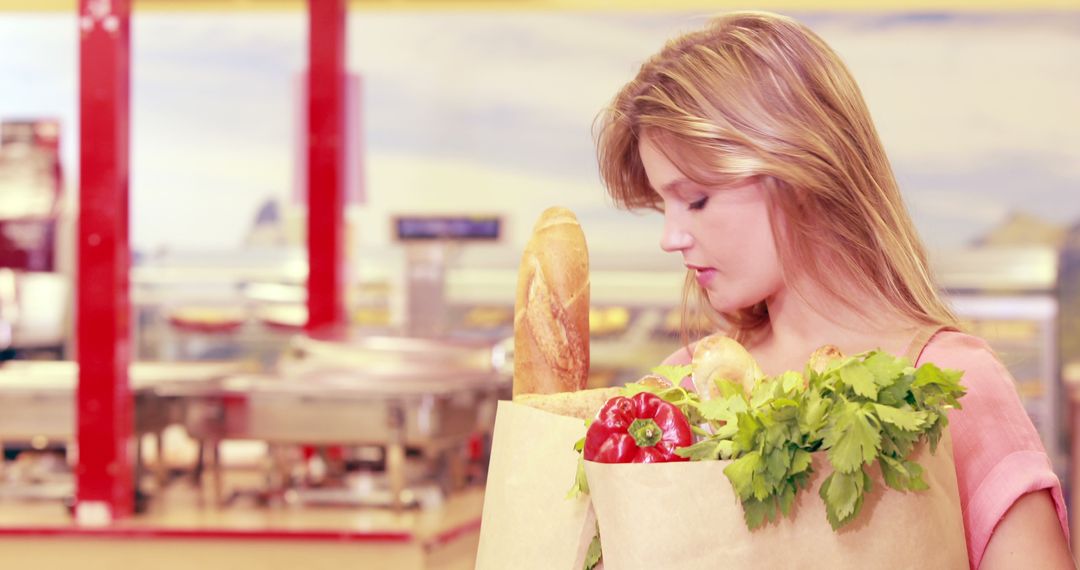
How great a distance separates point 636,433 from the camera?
1.09 metres

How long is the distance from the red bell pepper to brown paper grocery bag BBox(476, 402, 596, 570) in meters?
0.07

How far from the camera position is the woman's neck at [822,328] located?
142 centimetres

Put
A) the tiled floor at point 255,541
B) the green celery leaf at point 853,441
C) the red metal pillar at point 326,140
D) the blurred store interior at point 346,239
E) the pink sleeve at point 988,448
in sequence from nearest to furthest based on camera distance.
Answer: the green celery leaf at point 853,441, the pink sleeve at point 988,448, the tiled floor at point 255,541, the blurred store interior at point 346,239, the red metal pillar at point 326,140

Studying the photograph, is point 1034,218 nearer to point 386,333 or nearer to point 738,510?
point 386,333

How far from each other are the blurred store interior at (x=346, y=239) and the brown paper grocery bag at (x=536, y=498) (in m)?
2.33

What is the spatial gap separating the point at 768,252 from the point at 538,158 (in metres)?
7.75

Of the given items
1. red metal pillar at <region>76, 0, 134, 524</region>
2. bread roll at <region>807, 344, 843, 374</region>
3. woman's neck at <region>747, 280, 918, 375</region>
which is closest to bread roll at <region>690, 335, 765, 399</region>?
bread roll at <region>807, 344, 843, 374</region>

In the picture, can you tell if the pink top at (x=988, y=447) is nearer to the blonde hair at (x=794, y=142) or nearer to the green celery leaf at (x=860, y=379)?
the blonde hair at (x=794, y=142)

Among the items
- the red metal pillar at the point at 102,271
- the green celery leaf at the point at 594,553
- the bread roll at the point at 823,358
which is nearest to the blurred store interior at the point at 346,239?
the red metal pillar at the point at 102,271

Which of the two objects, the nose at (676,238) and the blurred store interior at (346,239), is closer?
the nose at (676,238)

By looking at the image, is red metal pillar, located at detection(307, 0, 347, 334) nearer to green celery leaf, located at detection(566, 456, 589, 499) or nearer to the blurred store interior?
the blurred store interior

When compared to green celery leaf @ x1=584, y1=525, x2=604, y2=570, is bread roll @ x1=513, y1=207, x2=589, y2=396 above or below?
above

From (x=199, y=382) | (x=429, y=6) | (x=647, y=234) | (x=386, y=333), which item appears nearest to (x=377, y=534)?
(x=199, y=382)

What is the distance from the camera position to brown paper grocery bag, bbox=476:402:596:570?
1166mm
